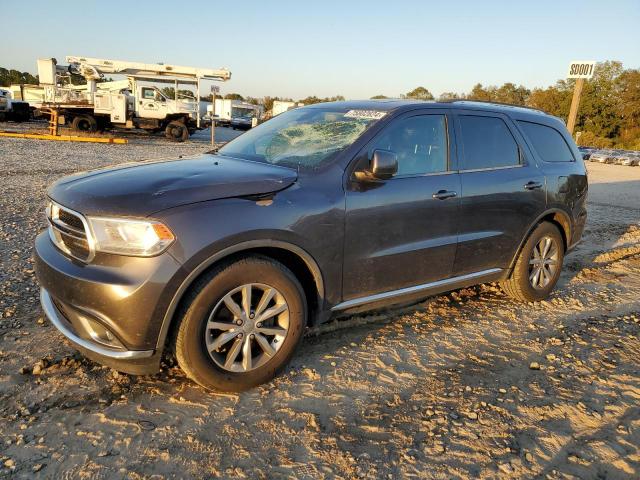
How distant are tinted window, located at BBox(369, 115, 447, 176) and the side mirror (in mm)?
177

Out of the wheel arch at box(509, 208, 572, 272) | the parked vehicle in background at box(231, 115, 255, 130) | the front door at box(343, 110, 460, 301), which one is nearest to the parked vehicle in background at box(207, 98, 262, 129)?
the parked vehicle in background at box(231, 115, 255, 130)

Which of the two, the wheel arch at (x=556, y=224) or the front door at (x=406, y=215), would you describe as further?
the wheel arch at (x=556, y=224)

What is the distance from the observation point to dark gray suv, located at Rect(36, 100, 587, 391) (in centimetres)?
239

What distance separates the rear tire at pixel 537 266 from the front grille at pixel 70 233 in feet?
11.7

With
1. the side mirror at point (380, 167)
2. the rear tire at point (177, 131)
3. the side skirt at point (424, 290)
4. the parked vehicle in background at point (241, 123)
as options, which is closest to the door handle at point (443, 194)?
the side mirror at point (380, 167)

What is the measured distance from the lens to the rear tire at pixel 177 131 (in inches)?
858

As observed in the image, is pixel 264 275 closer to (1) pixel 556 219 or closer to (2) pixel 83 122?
(1) pixel 556 219

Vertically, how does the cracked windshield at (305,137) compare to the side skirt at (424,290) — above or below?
above

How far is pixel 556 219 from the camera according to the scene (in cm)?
454

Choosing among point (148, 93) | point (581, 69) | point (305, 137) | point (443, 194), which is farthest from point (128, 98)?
point (443, 194)

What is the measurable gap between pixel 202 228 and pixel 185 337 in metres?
0.59

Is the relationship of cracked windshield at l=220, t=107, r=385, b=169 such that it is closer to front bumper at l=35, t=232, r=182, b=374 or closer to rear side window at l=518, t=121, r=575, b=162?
front bumper at l=35, t=232, r=182, b=374

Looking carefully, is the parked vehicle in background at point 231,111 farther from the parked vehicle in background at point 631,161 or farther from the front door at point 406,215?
the front door at point 406,215

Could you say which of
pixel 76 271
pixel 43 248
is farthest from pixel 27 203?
pixel 76 271
